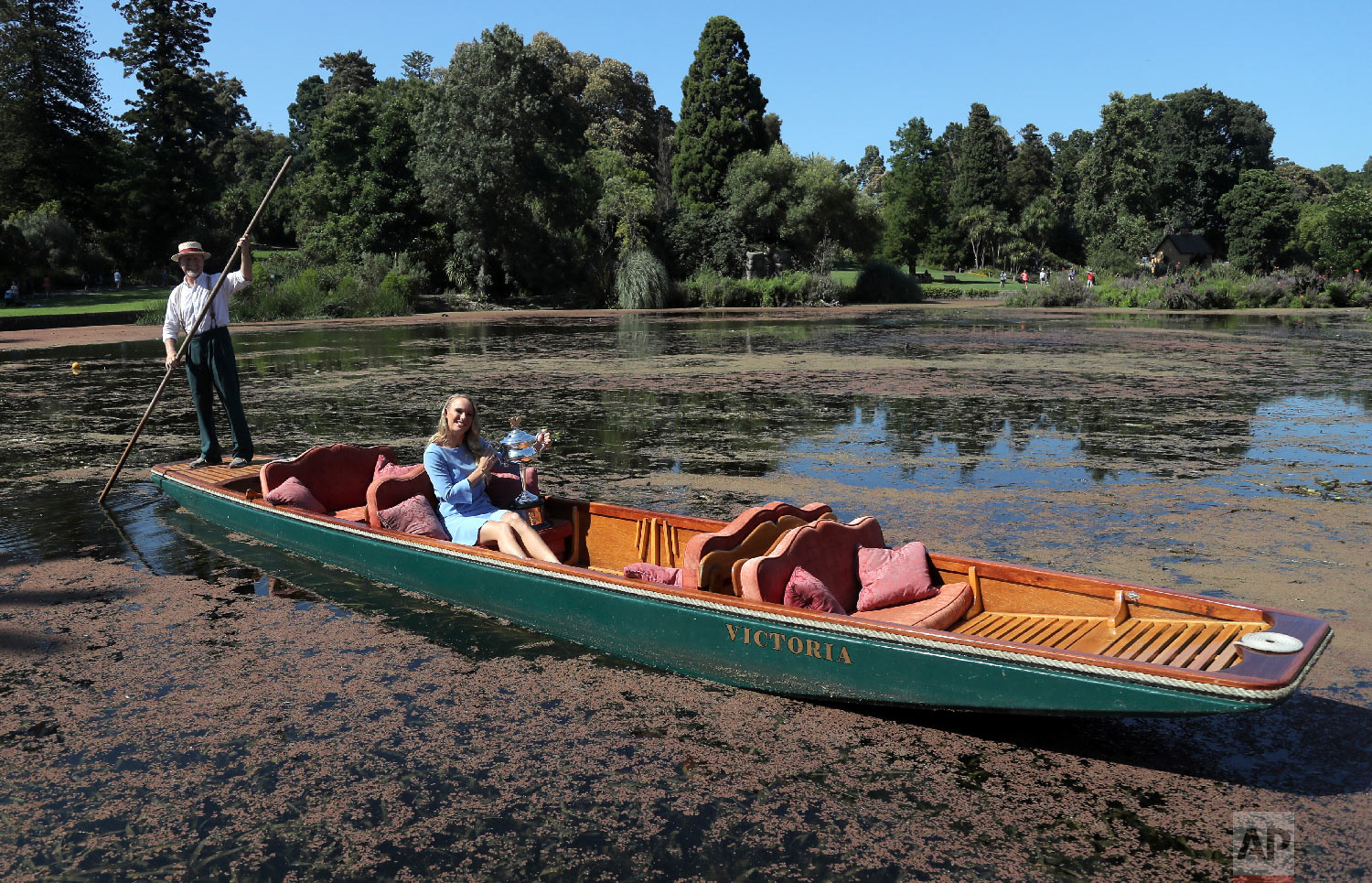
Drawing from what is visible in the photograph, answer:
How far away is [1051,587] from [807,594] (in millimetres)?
1146

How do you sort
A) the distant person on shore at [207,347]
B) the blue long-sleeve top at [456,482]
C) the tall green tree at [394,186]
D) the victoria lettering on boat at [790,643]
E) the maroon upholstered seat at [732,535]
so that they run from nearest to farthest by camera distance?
the victoria lettering on boat at [790,643] < the maroon upholstered seat at [732,535] < the blue long-sleeve top at [456,482] < the distant person on shore at [207,347] < the tall green tree at [394,186]

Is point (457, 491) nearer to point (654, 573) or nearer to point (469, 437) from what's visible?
point (469, 437)

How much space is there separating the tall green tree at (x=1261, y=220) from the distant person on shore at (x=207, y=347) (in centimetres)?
7018

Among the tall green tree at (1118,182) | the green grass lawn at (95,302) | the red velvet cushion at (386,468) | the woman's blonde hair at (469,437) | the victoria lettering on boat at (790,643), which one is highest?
the tall green tree at (1118,182)

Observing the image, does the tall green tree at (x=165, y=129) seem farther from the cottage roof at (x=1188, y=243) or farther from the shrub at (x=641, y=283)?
the cottage roof at (x=1188, y=243)

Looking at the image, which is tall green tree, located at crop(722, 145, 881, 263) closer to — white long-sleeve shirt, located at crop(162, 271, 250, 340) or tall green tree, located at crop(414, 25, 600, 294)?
tall green tree, located at crop(414, 25, 600, 294)

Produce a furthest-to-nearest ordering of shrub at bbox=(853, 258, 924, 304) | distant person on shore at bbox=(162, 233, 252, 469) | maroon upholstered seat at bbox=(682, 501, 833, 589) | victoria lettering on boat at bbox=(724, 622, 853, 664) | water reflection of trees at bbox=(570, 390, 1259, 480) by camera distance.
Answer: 1. shrub at bbox=(853, 258, 924, 304)
2. water reflection of trees at bbox=(570, 390, 1259, 480)
3. distant person on shore at bbox=(162, 233, 252, 469)
4. maroon upholstered seat at bbox=(682, 501, 833, 589)
5. victoria lettering on boat at bbox=(724, 622, 853, 664)

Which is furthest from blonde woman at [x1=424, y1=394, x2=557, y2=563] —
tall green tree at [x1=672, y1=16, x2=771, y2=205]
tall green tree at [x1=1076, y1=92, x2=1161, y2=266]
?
tall green tree at [x1=1076, y1=92, x2=1161, y2=266]

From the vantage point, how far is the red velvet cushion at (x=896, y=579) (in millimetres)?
5105

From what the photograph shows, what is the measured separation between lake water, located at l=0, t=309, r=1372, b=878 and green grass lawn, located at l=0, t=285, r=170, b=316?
14356 millimetres

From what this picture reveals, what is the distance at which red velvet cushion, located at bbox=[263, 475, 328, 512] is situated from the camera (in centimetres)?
733

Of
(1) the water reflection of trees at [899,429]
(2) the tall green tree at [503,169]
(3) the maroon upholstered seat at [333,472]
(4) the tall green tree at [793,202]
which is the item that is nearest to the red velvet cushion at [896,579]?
(3) the maroon upholstered seat at [333,472]

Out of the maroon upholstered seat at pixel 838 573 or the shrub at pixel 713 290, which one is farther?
the shrub at pixel 713 290

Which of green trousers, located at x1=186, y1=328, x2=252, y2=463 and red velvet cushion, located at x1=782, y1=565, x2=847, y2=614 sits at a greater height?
green trousers, located at x1=186, y1=328, x2=252, y2=463
